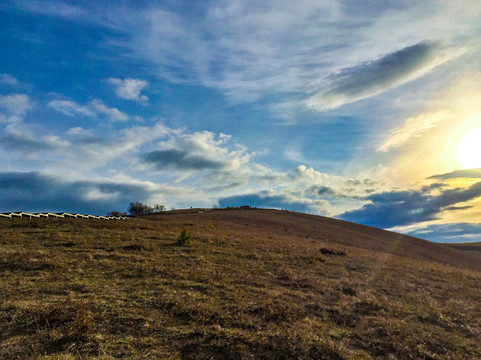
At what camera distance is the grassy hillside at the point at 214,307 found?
7.89 m

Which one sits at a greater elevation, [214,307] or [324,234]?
[324,234]

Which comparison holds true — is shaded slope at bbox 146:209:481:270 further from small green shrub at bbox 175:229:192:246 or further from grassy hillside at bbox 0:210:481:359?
grassy hillside at bbox 0:210:481:359

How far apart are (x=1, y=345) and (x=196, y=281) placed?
805 centimetres

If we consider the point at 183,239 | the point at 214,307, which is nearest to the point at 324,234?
the point at 183,239

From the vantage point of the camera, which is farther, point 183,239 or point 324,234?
point 324,234

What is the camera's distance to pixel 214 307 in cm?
1080

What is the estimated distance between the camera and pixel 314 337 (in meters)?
8.81

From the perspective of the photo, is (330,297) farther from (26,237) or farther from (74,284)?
(26,237)

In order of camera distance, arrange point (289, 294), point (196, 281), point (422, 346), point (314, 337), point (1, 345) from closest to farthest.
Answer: point (1, 345) → point (314, 337) → point (422, 346) → point (289, 294) → point (196, 281)

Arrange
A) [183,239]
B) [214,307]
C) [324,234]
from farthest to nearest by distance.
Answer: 1. [324,234]
2. [183,239]
3. [214,307]

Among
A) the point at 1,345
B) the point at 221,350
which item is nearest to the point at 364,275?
the point at 221,350

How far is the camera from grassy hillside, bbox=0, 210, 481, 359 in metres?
7.89

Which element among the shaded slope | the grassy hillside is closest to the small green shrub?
the grassy hillside

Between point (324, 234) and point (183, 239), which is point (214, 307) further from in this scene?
point (324, 234)
